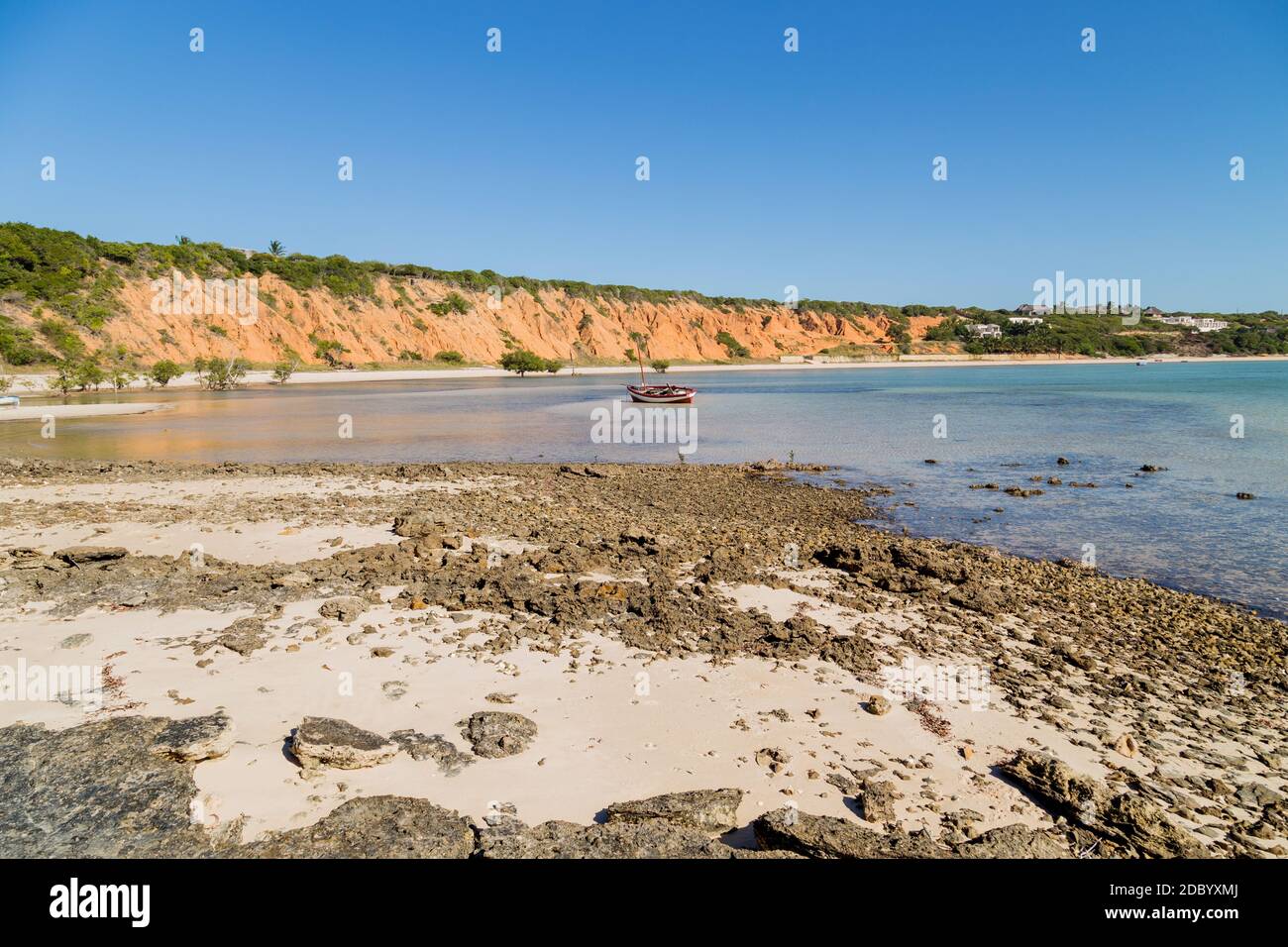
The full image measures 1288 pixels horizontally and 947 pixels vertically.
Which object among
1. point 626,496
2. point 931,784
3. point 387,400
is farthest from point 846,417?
point 931,784

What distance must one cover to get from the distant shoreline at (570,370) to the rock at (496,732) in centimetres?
5074

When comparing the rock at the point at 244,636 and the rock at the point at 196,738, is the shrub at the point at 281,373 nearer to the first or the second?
the rock at the point at 244,636

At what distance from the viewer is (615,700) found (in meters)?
5.38

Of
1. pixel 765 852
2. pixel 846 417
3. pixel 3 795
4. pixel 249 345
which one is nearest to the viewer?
pixel 765 852

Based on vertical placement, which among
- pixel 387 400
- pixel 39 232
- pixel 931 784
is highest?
pixel 39 232

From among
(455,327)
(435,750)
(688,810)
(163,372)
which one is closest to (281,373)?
(163,372)

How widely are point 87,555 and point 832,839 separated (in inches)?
351

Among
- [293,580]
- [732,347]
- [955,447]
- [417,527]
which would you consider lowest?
[293,580]

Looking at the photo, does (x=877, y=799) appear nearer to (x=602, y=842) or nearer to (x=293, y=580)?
(x=602, y=842)

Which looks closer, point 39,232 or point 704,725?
point 704,725

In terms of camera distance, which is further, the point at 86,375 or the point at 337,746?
the point at 86,375
